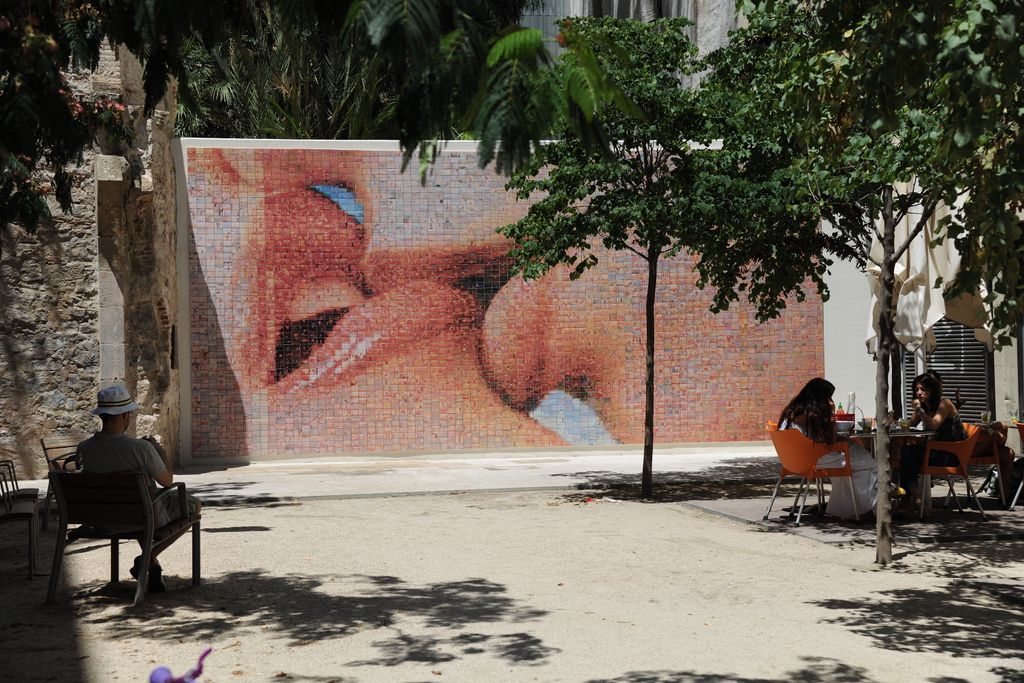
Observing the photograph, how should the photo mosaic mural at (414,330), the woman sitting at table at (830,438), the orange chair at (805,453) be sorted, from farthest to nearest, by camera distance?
the photo mosaic mural at (414,330) < the woman sitting at table at (830,438) < the orange chair at (805,453)

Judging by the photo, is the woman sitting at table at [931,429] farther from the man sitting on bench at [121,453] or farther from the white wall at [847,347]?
the white wall at [847,347]

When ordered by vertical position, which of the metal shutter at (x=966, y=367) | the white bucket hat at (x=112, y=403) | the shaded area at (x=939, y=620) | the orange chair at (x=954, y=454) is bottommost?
the shaded area at (x=939, y=620)

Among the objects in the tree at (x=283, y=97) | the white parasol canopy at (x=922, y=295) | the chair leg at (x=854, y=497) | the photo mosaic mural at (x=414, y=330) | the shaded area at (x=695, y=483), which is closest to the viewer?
the chair leg at (x=854, y=497)

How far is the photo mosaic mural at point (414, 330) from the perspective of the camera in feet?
60.0

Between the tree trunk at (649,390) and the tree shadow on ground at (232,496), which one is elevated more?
the tree trunk at (649,390)

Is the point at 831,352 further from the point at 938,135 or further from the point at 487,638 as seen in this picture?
the point at 487,638

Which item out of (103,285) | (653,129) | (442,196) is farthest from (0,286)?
(653,129)

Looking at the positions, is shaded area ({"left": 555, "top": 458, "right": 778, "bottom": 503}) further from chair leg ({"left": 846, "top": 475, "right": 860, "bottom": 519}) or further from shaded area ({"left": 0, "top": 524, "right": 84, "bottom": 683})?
shaded area ({"left": 0, "top": 524, "right": 84, "bottom": 683})

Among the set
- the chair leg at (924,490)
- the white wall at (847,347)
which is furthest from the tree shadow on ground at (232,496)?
the white wall at (847,347)

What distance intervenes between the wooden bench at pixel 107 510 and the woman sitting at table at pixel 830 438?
5806 mm

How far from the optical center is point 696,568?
8.25m

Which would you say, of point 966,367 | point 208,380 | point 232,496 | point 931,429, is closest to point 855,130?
point 931,429

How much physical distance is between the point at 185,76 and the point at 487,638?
3244mm

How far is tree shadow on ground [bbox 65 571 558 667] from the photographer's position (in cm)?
603
